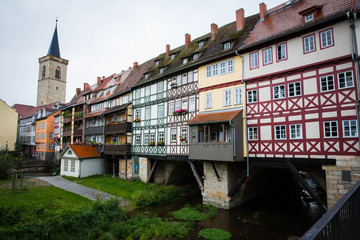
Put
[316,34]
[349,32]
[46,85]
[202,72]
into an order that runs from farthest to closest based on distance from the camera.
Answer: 1. [46,85]
2. [202,72]
3. [316,34]
4. [349,32]

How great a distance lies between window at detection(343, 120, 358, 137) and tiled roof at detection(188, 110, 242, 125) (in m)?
5.56

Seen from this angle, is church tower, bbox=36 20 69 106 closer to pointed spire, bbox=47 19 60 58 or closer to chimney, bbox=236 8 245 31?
pointed spire, bbox=47 19 60 58

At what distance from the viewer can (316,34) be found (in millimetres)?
12234

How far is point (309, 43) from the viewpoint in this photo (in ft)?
40.9

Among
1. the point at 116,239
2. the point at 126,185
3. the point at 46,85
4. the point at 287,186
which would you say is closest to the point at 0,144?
the point at 46,85

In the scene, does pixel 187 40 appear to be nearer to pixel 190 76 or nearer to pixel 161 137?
pixel 190 76

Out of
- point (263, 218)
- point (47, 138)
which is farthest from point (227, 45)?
point (47, 138)

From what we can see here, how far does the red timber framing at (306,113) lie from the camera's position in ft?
36.5

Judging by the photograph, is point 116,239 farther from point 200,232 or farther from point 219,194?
point 219,194

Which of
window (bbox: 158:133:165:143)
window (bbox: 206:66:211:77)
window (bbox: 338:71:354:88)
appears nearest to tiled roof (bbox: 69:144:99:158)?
window (bbox: 158:133:165:143)

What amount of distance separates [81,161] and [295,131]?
77.8 ft

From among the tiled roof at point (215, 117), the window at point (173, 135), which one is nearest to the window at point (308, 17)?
the tiled roof at point (215, 117)

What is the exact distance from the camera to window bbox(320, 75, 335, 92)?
38.1 ft

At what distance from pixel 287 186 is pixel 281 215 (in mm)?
8691
